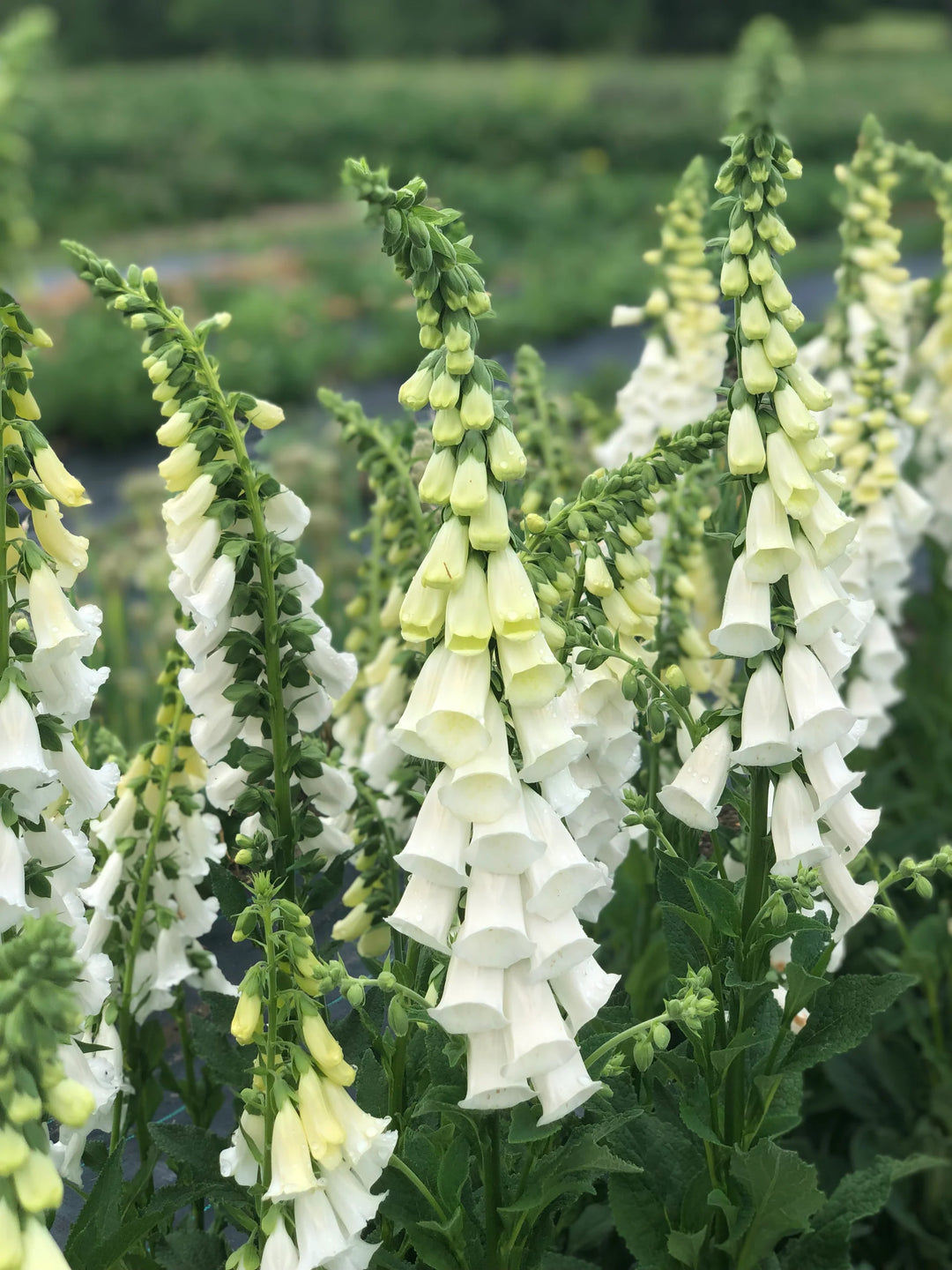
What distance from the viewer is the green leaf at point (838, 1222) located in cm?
144

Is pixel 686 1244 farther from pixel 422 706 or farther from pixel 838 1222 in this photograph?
pixel 422 706

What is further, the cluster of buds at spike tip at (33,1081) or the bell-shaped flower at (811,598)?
the bell-shaped flower at (811,598)

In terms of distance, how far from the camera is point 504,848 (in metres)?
1.04

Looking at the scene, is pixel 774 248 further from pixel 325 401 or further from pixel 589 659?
pixel 325 401

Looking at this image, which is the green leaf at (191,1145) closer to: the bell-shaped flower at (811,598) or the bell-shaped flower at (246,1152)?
the bell-shaped flower at (246,1152)

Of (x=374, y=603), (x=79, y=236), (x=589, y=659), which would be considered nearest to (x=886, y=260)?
(x=374, y=603)

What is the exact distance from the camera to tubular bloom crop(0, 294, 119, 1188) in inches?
41.8

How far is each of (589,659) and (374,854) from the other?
431 mm

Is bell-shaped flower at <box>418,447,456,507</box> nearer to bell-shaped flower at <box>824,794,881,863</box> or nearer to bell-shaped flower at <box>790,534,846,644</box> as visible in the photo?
bell-shaped flower at <box>790,534,846,644</box>

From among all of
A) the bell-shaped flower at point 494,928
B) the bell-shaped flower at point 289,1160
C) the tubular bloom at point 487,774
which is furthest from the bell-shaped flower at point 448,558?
the bell-shaped flower at point 289,1160

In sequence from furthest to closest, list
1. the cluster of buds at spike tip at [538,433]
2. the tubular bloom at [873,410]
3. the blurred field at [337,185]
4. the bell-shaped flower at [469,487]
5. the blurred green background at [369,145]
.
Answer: the blurred green background at [369,145] < the blurred field at [337,185] < the tubular bloom at [873,410] < the cluster of buds at spike tip at [538,433] < the bell-shaped flower at [469,487]

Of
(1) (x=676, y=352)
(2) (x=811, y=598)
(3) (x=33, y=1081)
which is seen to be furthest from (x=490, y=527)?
(1) (x=676, y=352)

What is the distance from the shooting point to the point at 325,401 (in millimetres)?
1758

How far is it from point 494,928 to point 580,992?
15 centimetres
